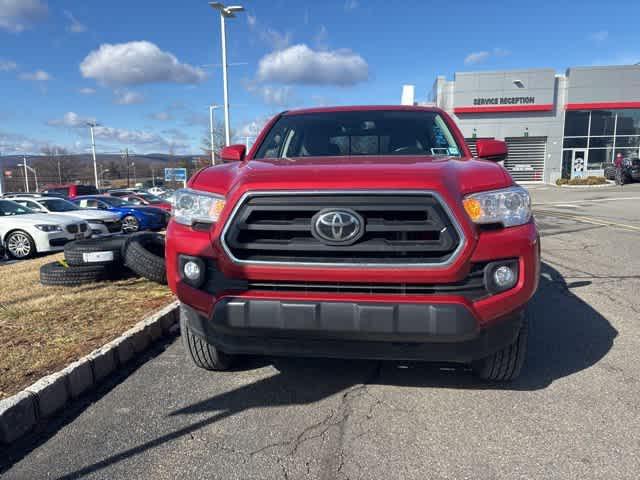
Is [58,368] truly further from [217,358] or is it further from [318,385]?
[318,385]

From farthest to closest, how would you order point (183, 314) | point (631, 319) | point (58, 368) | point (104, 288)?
point (104, 288)
point (631, 319)
point (58, 368)
point (183, 314)

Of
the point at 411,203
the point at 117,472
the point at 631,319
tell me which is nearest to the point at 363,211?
the point at 411,203

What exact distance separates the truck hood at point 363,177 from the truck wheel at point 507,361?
37.3 inches

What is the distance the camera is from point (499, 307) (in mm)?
2426

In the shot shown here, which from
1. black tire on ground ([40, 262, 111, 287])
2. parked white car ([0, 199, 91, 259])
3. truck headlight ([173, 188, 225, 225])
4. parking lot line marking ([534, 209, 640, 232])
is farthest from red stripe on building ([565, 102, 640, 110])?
truck headlight ([173, 188, 225, 225])

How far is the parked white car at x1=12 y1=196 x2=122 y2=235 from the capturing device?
11.9m

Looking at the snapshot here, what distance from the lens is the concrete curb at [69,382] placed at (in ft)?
8.33

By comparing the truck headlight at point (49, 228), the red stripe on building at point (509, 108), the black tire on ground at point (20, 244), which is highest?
the red stripe on building at point (509, 108)

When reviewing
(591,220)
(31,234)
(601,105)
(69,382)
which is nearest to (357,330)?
(69,382)

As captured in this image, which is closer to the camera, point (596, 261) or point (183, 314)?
point (183, 314)

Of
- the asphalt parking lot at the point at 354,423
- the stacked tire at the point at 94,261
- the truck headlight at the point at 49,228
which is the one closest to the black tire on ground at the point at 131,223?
the truck headlight at the point at 49,228

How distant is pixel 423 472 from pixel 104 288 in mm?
4416

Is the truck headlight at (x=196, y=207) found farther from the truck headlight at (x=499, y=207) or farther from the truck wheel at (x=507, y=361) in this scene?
the truck wheel at (x=507, y=361)

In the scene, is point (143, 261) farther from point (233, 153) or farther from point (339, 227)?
point (339, 227)
